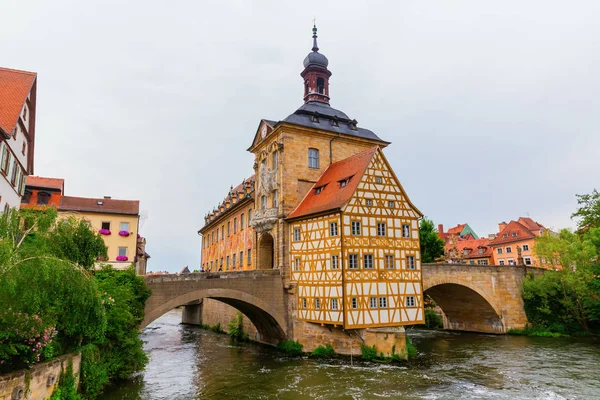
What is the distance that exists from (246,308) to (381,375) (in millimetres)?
9826

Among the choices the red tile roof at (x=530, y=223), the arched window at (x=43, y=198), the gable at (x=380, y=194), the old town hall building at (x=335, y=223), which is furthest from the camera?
the red tile roof at (x=530, y=223)

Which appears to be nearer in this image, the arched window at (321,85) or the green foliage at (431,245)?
the arched window at (321,85)

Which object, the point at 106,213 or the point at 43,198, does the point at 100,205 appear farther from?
the point at 43,198

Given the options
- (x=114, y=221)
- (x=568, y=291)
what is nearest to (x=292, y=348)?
(x=114, y=221)

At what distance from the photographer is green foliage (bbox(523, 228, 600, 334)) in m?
30.1

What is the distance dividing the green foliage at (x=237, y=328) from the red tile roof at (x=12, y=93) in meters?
19.5

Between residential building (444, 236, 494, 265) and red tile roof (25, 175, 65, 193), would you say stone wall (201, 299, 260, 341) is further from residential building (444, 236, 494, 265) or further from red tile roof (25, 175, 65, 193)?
residential building (444, 236, 494, 265)

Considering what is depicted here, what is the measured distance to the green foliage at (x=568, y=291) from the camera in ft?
98.8

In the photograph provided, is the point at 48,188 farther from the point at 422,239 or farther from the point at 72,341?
the point at 422,239

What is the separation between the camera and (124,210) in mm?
30938

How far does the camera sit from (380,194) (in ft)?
73.2

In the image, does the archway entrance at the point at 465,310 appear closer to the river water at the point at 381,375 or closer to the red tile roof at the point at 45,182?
the river water at the point at 381,375

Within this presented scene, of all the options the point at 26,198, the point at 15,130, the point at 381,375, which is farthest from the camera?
the point at 26,198

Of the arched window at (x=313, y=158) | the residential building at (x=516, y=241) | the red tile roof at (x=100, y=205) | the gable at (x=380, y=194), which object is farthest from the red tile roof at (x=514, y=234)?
the red tile roof at (x=100, y=205)
